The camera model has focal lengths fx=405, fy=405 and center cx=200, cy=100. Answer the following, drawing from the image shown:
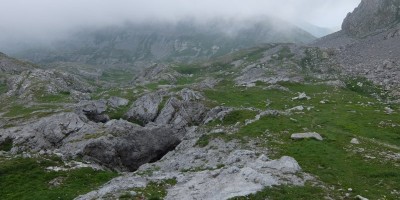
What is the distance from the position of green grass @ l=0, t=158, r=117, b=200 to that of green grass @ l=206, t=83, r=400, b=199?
1723cm

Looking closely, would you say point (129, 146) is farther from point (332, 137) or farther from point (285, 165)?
point (285, 165)

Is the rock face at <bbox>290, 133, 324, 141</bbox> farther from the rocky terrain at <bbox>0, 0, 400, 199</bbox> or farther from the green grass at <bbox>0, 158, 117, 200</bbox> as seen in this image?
the green grass at <bbox>0, 158, 117, 200</bbox>

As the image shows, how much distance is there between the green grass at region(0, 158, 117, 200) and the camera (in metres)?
39.1

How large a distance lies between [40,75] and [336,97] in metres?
113

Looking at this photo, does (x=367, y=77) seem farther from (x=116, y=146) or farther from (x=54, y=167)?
(x=54, y=167)

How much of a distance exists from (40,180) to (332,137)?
116ft

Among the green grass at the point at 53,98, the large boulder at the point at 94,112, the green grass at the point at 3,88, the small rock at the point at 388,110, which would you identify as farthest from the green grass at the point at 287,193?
the green grass at the point at 3,88

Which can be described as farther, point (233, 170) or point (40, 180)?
point (40, 180)

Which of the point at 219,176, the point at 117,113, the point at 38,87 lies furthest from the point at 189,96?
the point at 38,87

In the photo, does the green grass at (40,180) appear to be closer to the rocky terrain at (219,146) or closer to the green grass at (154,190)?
the rocky terrain at (219,146)

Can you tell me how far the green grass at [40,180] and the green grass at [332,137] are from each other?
17231 mm

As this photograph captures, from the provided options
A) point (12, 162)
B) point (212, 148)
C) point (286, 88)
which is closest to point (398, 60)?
point (286, 88)

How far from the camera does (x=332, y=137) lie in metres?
51.9

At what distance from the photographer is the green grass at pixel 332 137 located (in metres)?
34.4
